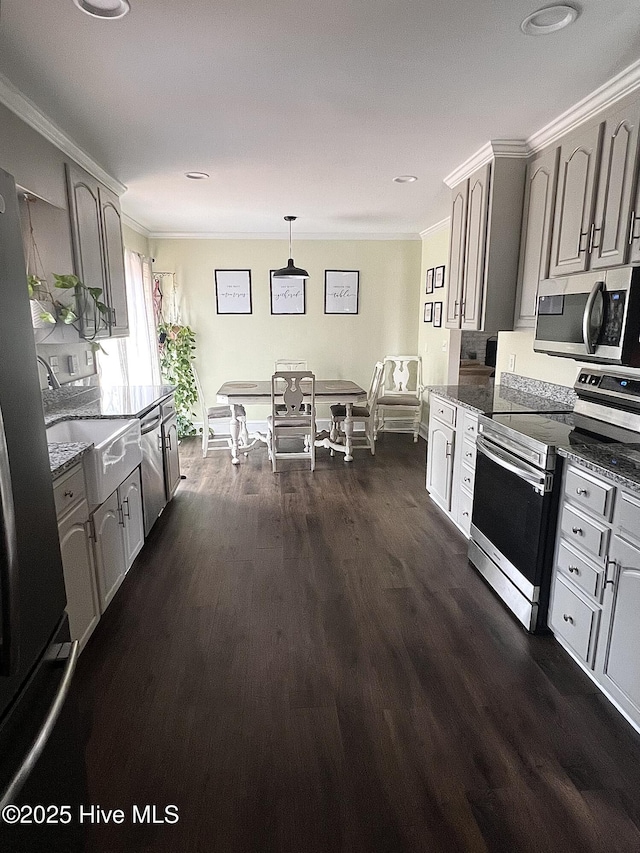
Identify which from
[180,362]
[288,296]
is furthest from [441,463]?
[180,362]

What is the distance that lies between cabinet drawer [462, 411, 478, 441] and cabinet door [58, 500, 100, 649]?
2.15m

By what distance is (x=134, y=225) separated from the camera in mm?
5238

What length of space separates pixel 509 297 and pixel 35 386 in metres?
2.98

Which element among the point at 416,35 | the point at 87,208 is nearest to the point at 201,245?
the point at 87,208

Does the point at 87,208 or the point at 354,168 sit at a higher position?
the point at 354,168

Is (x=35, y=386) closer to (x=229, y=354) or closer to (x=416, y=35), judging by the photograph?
(x=416, y=35)

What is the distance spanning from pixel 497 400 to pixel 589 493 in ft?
4.55

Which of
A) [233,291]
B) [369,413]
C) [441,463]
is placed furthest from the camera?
[233,291]

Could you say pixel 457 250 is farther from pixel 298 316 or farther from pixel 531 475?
pixel 298 316

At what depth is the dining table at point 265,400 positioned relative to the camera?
16.0 ft

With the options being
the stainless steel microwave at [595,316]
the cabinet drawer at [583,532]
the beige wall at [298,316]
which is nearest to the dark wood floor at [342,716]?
the cabinet drawer at [583,532]

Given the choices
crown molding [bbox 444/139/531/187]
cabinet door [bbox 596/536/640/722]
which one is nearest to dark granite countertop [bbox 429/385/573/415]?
cabinet door [bbox 596/536/640/722]

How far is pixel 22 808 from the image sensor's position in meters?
0.83

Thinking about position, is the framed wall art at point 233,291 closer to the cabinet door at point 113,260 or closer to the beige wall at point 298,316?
the beige wall at point 298,316
